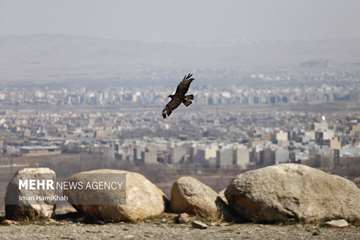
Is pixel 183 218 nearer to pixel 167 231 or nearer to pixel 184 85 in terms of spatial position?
pixel 167 231

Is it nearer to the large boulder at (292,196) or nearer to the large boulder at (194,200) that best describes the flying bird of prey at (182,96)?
the large boulder at (194,200)

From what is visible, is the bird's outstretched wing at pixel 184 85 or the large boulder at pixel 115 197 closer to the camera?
the bird's outstretched wing at pixel 184 85

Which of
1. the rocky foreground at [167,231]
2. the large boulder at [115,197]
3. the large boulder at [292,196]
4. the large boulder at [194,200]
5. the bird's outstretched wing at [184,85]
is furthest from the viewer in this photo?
the large boulder at [194,200]

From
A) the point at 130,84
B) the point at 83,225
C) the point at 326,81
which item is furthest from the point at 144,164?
the point at 326,81

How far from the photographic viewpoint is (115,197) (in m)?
12.7

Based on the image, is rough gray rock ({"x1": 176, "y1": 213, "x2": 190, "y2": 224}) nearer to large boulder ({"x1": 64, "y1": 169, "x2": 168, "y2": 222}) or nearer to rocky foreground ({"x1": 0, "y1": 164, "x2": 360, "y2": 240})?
rocky foreground ({"x1": 0, "y1": 164, "x2": 360, "y2": 240})

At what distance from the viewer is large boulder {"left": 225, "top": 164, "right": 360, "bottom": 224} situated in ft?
41.2

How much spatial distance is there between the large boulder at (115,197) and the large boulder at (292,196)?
3.59 ft

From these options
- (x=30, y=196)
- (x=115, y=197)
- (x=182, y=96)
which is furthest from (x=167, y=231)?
(x=30, y=196)

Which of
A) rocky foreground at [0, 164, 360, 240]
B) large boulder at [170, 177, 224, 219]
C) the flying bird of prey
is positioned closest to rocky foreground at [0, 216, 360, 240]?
rocky foreground at [0, 164, 360, 240]

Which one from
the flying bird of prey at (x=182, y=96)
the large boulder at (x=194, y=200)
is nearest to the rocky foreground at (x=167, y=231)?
the large boulder at (x=194, y=200)

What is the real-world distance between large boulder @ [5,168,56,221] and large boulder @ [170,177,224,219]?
1637 mm

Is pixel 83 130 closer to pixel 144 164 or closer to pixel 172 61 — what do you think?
pixel 144 164

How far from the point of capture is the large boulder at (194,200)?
1297 cm
